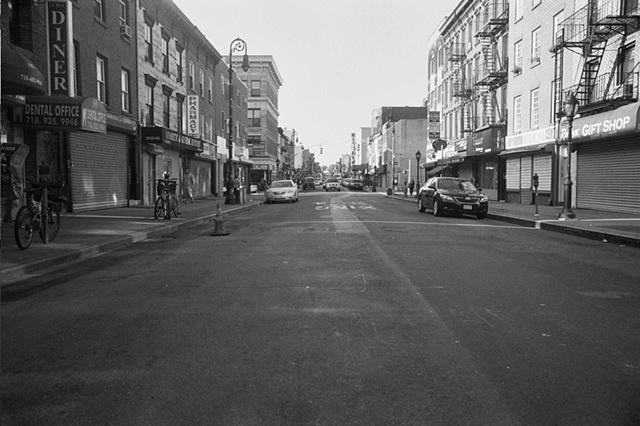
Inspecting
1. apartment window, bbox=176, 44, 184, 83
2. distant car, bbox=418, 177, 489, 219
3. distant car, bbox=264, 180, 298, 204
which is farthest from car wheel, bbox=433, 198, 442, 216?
apartment window, bbox=176, 44, 184, 83

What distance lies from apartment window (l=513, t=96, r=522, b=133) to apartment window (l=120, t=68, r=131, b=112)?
68.2 feet

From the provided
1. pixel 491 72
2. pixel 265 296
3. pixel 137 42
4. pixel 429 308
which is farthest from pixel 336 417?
pixel 491 72

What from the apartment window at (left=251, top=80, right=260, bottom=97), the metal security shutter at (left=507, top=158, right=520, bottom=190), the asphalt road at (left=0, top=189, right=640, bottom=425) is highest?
the apartment window at (left=251, top=80, right=260, bottom=97)

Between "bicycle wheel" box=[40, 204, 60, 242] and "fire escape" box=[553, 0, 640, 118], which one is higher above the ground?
"fire escape" box=[553, 0, 640, 118]

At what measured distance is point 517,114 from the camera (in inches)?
1187

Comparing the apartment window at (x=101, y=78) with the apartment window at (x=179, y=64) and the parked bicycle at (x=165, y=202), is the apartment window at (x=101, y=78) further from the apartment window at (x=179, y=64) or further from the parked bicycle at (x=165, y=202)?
the apartment window at (x=179, y=64)

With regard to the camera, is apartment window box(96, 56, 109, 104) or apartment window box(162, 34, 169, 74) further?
apartment window box(162, 34, 169, 74)

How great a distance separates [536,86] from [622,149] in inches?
313

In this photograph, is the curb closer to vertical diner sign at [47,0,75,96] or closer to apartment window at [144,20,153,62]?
vertical diner sign at [47,0,75,96]

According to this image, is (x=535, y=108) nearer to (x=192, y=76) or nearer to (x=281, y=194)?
(x=281, y=194)

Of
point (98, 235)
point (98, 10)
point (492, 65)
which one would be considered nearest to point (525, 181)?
point (492, 65)

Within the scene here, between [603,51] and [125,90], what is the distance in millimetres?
19912

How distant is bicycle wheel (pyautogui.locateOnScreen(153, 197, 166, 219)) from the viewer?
641 inches

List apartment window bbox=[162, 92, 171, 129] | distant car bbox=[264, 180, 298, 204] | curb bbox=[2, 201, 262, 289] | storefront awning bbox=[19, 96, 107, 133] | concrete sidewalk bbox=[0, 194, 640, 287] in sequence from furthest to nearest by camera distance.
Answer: distant car bbox=[264, 180, 298, 204]
apartment window bbox=[162, 92, 171, 129]
storefront awning bbox=[19, 96, 107, 133]
concrete sidewalk bbox=[0, 194, 640, 287]
curb bbox=[2, 201, 262, 289]
